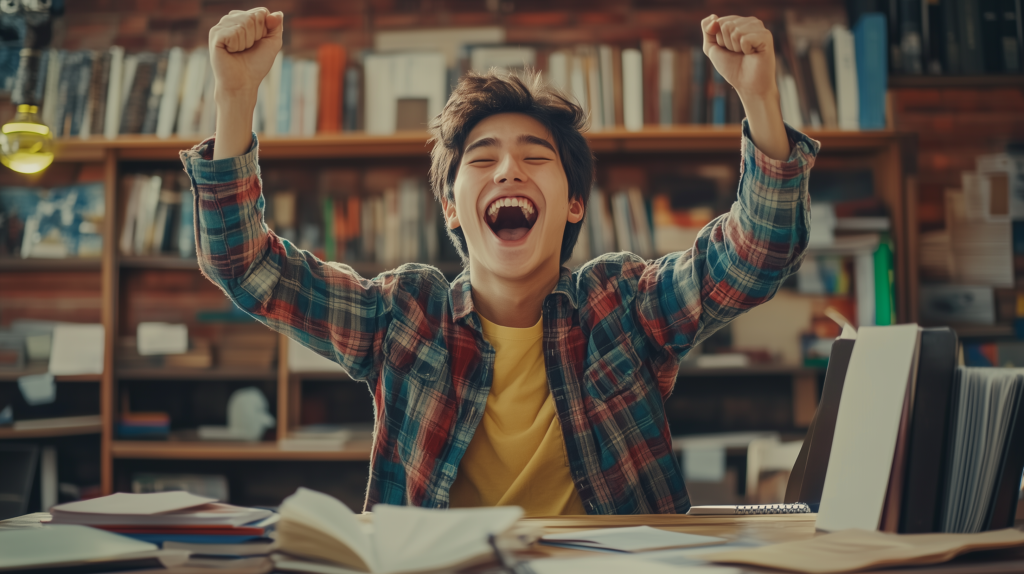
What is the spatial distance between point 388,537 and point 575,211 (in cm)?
104

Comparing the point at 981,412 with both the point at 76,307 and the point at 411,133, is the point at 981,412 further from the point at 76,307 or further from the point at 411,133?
the point at 76,307

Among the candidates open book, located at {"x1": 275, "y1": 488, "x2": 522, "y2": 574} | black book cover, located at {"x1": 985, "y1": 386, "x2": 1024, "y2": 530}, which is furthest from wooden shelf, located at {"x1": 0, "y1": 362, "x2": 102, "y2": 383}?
black book cover, located at {"x1": 985, "y1": 386, "x2": 1024, "y2": 530}

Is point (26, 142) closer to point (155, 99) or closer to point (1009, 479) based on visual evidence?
point (155, 99)

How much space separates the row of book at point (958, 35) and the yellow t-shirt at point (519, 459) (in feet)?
7.20

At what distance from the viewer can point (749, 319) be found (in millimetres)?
2479

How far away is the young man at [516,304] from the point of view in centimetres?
102

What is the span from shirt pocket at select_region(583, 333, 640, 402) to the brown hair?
0.96 ft

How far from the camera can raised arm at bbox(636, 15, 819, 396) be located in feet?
3.19

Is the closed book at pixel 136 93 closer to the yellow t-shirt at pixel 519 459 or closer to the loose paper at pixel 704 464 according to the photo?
the yellow t-shirt at pixel 519 459

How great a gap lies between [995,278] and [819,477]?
2.13 metres

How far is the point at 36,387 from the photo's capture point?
2578mm

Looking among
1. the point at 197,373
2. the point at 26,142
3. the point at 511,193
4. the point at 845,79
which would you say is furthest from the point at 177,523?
the point at 845,79

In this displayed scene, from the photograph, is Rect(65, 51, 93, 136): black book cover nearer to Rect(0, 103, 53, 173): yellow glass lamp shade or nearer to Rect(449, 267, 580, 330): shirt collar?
Rect(0, 103, 53, 173): yellow glass lamp shade

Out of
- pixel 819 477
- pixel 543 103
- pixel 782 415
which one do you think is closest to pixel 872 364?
pixel 819 477
